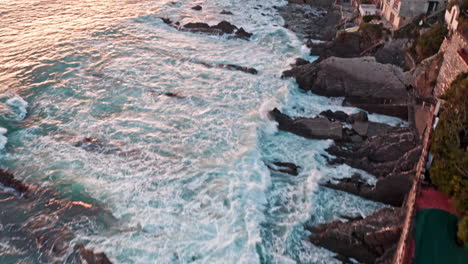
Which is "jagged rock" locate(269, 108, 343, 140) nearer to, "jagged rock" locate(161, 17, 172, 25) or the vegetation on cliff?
the vegetation on cliff

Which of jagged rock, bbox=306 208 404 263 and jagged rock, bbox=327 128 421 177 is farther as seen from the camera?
jagged rock, bbox=327 128 421 177

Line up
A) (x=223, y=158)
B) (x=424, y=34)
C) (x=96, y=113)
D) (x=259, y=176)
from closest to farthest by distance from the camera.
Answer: (x=259, y=176) < (x=223, y=158) < (x=96, y=113) < (x=424, y=34)

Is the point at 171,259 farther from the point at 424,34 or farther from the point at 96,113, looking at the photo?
the point at 424,34

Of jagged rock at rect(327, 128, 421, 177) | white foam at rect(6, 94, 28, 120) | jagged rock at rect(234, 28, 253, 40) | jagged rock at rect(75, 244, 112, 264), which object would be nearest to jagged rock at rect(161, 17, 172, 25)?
jagged rock at rect(234, 28, 253, 40)

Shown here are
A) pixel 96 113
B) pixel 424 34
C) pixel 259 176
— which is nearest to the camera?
pixel 259 176

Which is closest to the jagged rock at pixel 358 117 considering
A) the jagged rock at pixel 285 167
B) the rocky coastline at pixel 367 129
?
the rocky coastline at pixel 367 129

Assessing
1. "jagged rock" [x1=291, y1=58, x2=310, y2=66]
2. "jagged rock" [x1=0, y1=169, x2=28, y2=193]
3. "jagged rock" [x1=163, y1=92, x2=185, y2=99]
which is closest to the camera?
"jagged rock" [x1=0, y1=169, x2=28, y2=193]

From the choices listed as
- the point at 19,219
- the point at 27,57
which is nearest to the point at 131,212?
the point at 19,219
